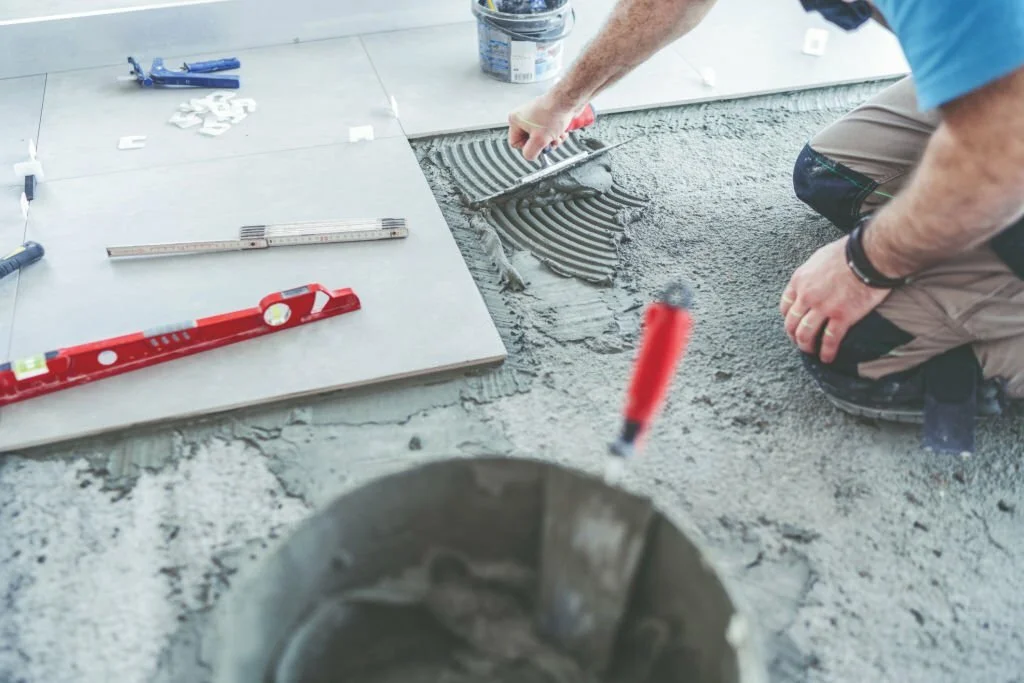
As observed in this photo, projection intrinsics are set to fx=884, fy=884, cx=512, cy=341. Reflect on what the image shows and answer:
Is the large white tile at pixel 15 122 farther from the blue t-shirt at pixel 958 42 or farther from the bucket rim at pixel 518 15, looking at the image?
the blue t-shirt at pixel 958 42

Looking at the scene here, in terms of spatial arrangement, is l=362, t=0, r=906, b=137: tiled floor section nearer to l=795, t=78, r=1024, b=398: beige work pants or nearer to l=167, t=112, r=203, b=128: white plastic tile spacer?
l=167, t=112, r=203, b=128: white plastic tile spacer

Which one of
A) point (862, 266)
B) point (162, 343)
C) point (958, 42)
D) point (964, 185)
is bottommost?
point (162, 343)

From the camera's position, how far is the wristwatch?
1.33m

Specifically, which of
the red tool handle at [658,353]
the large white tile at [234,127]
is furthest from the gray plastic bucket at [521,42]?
the red tool handle at [658,353]

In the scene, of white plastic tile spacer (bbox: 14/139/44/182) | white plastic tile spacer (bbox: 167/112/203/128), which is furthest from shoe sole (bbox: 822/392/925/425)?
white plastic tile spacer (bbox: 14/139/44/182)

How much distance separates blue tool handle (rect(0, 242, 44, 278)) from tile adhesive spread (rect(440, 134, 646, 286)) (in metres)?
0.87

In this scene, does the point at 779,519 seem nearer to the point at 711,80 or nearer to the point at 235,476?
the point at 235,476

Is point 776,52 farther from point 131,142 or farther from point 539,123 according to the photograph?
point 131,142

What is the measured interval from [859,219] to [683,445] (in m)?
0.68

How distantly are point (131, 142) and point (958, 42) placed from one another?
1.79 meters

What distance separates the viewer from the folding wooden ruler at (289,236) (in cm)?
176

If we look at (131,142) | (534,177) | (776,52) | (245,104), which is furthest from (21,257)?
(776,52)

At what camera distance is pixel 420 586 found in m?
1.03

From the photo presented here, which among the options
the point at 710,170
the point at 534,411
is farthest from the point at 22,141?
the point at 710,170
